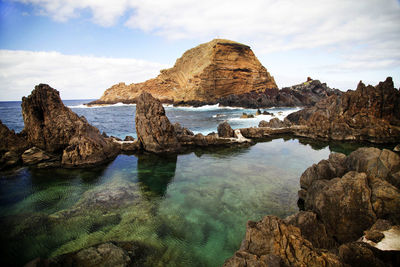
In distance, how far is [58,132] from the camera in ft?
56.7

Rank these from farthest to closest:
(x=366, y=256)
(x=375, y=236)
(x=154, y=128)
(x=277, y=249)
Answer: (x=154, y=128), (x=375, y=236), (x=277, y=249), (x=366, y=256)

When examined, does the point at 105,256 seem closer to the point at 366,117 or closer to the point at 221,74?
the point at 366,117

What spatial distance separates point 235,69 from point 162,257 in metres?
98.7

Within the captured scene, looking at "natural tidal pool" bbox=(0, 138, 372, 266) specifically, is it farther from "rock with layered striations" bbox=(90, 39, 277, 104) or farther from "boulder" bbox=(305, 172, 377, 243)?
"rock with layered striations" bbox=(90, 39, 277, 104)

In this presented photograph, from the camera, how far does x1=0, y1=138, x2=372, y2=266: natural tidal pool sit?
25.4ft

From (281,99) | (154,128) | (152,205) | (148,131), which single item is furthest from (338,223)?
(281,99)

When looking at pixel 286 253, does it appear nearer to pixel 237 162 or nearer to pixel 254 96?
pixel 237 162

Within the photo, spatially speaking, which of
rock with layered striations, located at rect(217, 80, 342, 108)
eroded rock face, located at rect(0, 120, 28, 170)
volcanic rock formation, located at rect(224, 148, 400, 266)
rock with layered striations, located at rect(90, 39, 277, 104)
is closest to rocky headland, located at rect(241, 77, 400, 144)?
volcanic rock formation, located at rect(224, 148, 400, 266)

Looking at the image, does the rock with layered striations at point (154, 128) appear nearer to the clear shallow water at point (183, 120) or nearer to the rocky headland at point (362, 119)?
the rocky headland at point (362, 119)

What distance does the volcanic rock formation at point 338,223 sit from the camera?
14.2 feet

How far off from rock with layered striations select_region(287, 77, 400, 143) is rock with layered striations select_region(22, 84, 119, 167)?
84.2 ft

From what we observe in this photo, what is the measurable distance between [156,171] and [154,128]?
570 cm

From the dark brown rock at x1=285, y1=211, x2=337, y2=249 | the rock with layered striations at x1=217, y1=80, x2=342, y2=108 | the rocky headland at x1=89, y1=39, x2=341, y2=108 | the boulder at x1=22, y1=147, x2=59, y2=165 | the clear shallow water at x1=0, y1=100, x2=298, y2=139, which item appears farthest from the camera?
the rocky headland at x1=89, y1=39, x2=341, y2=108

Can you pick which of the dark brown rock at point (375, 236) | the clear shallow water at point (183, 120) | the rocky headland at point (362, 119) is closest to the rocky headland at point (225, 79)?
the clear shallow water at point (183, 120)
